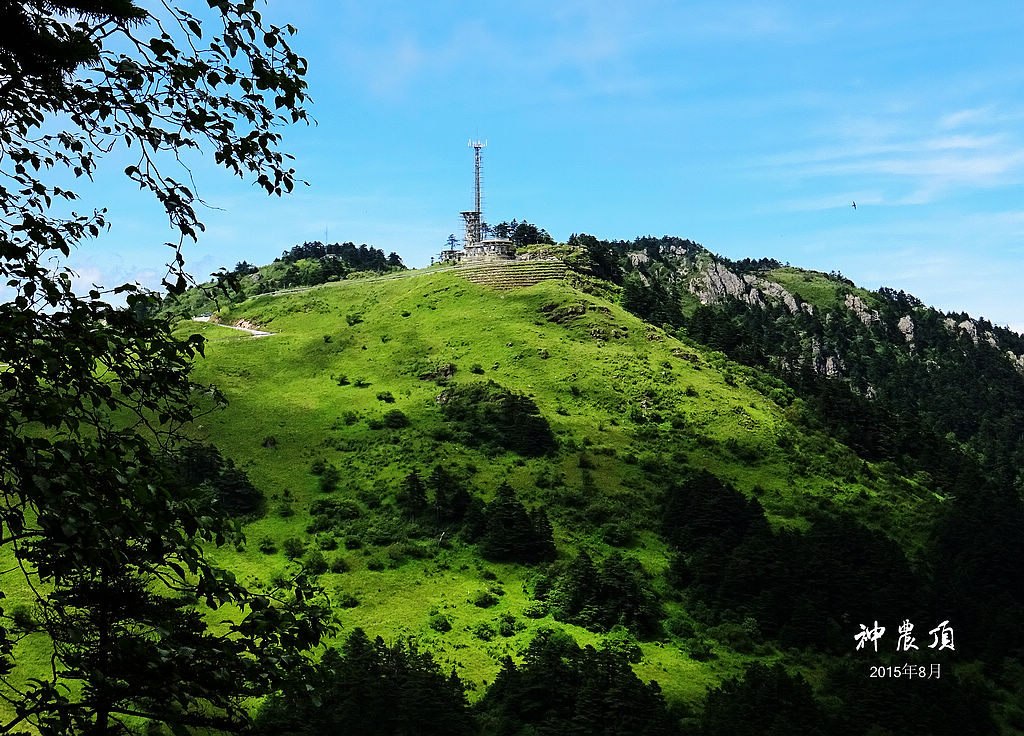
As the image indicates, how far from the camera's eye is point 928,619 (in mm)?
77000

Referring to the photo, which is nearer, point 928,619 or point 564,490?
point 928,619

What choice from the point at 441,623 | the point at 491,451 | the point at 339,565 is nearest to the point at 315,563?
the point at 339,565

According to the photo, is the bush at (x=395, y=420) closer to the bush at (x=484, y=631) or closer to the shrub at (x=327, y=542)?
the shrub at (x=327, y=542)

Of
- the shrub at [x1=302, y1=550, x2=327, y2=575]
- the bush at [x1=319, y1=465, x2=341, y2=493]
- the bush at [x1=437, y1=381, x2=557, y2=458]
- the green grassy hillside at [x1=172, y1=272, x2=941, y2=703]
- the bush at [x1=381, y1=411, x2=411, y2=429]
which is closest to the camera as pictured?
the green grassy hillside at [x1=172, y1=272, x2=941, y2=703]

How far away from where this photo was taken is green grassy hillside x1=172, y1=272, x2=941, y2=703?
71.6 m

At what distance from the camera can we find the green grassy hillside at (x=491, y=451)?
2820 inches

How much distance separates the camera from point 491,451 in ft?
323

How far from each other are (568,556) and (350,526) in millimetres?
19585

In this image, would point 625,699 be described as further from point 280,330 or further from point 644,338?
point 280,330

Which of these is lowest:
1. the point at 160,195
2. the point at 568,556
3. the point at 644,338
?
the point at 568,556

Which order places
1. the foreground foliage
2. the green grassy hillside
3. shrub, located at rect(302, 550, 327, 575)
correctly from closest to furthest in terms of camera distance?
the foreground foliage < the green grassy hillside < shrub, located at rect(302, 550, 327, 575)

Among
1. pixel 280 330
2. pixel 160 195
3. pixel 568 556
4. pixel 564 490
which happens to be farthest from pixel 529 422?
pixel 160 195

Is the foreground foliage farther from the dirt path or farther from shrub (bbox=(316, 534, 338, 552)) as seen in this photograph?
the dirt path

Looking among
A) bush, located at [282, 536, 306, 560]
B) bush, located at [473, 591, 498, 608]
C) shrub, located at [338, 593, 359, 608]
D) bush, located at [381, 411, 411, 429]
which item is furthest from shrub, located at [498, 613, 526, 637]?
bush, located at [381, 411, 411, 429]
